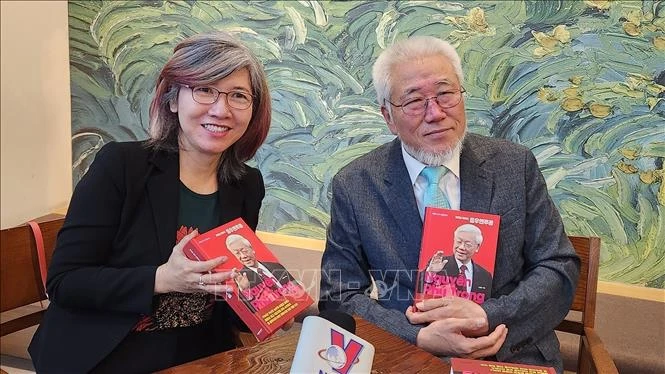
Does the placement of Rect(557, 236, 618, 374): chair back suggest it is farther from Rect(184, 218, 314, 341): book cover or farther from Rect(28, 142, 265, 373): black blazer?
Rect(28, 142, 265, 373): black blazer

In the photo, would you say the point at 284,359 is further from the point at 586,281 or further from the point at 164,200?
the point at 586,281

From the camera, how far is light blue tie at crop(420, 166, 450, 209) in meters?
1.92

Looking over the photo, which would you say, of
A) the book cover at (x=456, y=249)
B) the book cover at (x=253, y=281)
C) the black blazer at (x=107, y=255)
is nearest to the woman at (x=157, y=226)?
the black blazer at (x=107, y=255)

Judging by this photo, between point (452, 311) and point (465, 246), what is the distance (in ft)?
0.59

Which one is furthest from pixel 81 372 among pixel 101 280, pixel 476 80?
pixel 476 80

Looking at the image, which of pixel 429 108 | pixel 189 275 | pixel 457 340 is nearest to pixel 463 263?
pixel 457 340

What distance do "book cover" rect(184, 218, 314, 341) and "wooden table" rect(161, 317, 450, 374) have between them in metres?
0.05

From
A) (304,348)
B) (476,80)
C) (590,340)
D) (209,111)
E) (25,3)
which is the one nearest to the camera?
(304,348)

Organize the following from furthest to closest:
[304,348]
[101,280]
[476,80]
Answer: [476,80] < [101,280] < [304,348]

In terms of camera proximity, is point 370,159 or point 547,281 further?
point 370,159

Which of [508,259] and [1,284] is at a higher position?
[508,259]

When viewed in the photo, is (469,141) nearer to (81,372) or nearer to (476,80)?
(476,80)

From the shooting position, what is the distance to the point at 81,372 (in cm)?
165

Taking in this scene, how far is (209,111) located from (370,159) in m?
0.55
